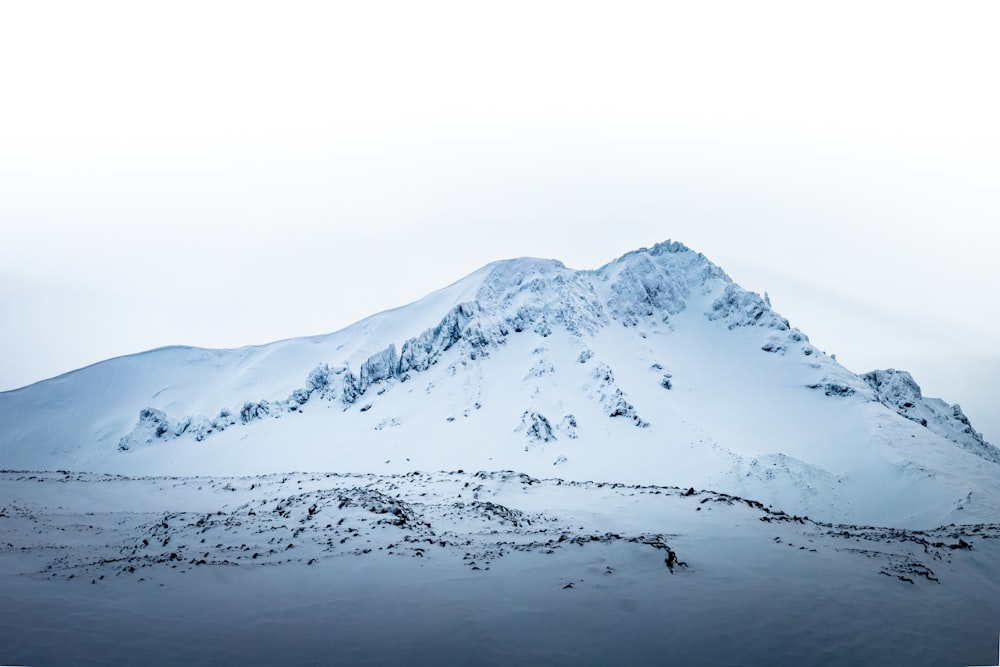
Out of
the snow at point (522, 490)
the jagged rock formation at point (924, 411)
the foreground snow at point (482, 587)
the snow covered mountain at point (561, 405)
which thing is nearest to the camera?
the foreground snow at point (482, 587)

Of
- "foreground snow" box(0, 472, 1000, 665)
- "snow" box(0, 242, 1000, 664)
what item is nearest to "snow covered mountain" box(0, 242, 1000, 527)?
"snow" box(0, 242, 1000, 664)

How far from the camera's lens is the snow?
1040 centimetres

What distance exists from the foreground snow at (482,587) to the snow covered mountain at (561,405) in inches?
713

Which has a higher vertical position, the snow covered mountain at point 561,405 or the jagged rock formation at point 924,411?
the snow covered mountain at point 561,405

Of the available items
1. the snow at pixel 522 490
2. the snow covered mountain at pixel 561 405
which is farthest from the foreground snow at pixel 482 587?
the snow covered mountain at pixel 561 405

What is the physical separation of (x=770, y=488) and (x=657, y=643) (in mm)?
27114

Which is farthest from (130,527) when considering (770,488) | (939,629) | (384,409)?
(384,409)

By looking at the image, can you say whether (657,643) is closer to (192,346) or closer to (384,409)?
(384,409)

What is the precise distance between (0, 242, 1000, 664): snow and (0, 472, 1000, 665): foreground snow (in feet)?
0.29

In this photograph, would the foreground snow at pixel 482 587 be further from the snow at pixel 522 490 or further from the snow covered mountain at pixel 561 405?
the snow covered mountain at pixel 561 405

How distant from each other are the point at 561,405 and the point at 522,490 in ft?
80.3

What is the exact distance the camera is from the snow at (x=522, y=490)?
1040cm

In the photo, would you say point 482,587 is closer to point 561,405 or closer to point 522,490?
point 522,490

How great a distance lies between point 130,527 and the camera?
60.0 feet
